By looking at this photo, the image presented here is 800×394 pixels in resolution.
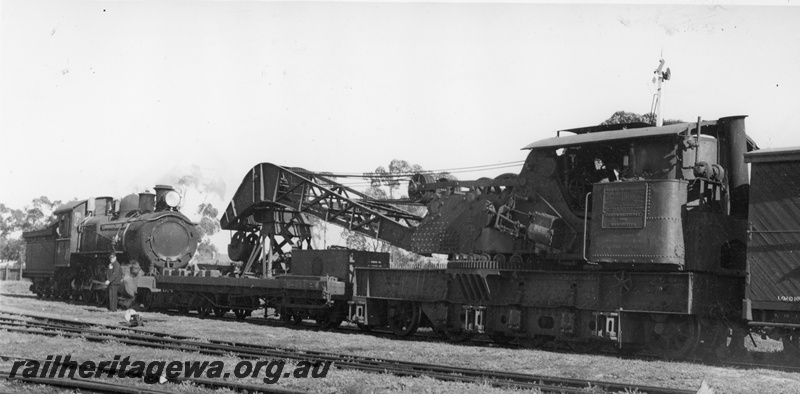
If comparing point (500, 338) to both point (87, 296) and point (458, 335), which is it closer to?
point (458, 335)

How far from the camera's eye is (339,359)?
1243 cm

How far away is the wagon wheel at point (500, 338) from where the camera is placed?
16364 millimetres

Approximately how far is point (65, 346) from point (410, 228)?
8.18 meters

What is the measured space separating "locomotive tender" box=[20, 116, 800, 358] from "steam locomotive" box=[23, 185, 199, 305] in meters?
8.21

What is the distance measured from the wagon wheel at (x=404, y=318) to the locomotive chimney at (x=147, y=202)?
551 inches

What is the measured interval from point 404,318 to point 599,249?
574cm

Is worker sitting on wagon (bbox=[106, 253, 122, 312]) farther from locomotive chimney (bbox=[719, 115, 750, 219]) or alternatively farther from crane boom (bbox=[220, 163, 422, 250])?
locomotive chimney (bbox=[719, 115, 750, 219])

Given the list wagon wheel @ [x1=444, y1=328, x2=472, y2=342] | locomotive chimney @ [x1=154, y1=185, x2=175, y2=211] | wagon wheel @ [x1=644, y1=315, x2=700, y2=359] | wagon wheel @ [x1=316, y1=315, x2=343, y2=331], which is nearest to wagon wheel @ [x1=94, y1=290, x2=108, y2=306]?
locomotive chimney @ [x1=154, y1=185, x2=175, y2=211]

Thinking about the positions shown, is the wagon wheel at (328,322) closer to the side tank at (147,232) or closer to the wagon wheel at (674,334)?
the wagon wheel at (674,334)

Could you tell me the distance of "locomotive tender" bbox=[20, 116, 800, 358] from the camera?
12797mm

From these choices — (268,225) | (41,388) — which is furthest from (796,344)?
(268,225)

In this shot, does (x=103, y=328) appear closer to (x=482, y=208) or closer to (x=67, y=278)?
(x=482, y=208)

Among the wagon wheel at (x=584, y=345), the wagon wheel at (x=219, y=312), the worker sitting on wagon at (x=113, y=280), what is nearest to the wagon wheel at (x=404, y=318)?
the wagon wheel at (x=584, y=345)

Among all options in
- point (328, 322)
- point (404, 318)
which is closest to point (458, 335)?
point (404, 318)
